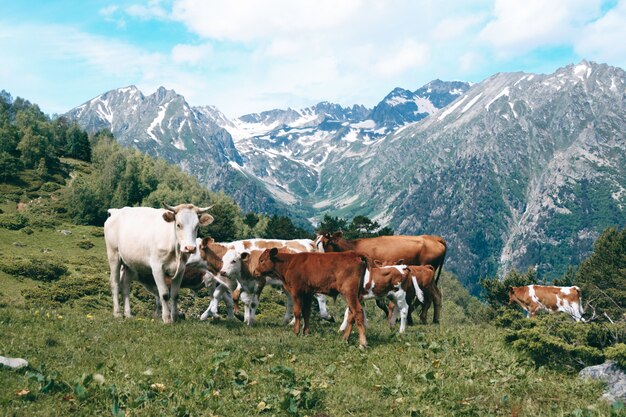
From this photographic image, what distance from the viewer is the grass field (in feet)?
29.9

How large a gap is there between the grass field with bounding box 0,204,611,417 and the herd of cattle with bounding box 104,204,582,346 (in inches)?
57.7

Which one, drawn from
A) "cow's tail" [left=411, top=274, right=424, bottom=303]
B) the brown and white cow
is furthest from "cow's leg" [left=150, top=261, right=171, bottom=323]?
"cow's tail" [left=411, top=274, right=424, bottom=303]

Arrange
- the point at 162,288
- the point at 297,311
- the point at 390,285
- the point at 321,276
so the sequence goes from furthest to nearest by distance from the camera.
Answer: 1. the point at 390,285
2. the point at 162,288
3. the point at 297,311
4. the point at 321,276

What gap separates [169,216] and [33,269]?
36.5 m

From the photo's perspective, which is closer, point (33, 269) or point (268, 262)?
point (268, 262)

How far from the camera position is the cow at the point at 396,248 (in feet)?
72.4

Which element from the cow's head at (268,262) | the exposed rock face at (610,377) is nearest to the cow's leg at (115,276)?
the cow's head at (268,262)

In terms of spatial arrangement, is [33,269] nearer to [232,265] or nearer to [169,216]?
[232,265]

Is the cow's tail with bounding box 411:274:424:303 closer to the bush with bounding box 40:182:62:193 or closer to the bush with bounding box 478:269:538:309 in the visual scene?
the bush with bounding box 478:269:538:309

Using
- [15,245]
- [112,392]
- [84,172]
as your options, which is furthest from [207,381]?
[84,172]

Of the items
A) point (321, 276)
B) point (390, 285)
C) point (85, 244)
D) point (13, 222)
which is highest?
point (321, 276)

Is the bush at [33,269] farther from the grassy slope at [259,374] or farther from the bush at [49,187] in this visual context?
the bush at [49,187]

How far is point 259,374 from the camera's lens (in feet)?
35.8

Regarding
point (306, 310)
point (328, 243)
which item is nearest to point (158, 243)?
point (306, 310)
